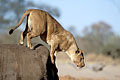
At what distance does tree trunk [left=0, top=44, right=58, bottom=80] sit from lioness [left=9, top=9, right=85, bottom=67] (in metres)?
0.80

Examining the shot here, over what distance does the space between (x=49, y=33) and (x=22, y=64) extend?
256cm

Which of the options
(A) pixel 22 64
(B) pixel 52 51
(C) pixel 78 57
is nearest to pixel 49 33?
(B) pixel 52 51

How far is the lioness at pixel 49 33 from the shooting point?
10.1 metres

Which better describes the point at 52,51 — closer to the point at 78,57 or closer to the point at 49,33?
the point at 49,33

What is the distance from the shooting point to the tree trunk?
830cm

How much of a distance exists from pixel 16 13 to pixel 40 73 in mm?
23242

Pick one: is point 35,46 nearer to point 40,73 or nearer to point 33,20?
point 33,20

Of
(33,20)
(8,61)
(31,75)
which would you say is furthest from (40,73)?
(33,20)

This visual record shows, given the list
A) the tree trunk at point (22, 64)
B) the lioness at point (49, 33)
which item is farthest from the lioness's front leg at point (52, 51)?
the tree trunk at point (22, 64)

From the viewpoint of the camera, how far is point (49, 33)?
10867 mm

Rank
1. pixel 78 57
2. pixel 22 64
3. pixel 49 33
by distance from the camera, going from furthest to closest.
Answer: pixel 78 57 < pixel 49 33 < pixel 22 64

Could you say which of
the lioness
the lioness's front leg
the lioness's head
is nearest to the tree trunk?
the lioness

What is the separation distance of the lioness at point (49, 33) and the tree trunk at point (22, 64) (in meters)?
0.80

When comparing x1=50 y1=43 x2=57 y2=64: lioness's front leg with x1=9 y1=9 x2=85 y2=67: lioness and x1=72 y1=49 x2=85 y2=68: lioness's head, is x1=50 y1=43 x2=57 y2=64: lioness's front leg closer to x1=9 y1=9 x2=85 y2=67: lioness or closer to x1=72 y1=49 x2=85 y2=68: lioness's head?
x1=9 y1=9 x2=85 y2=67: lioness
